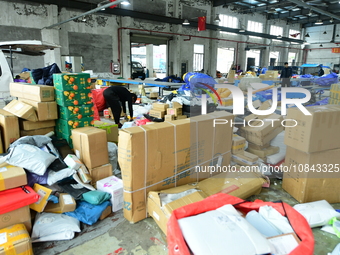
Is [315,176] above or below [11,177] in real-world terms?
below

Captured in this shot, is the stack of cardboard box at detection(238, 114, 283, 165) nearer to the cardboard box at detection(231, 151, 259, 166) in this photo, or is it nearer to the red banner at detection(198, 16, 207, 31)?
the cardboard box at detection(231, 151, 259, 166)

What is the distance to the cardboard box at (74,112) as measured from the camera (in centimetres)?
329

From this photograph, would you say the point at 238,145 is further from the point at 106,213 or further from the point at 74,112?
the point at 74,112

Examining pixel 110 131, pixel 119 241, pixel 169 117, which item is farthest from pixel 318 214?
pixel 169 117

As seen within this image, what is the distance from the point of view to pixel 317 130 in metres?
2.42

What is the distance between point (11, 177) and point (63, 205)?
52 centimetres

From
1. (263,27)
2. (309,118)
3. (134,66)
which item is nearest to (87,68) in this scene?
(134,66)

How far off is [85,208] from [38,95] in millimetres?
1758

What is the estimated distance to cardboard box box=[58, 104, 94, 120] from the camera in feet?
10.8

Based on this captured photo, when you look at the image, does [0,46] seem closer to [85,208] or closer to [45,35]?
[85,208]

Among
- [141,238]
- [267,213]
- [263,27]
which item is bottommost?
[141,238]

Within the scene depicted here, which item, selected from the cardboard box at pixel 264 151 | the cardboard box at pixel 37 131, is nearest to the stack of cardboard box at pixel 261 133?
the cardboard box at pixel 264 151

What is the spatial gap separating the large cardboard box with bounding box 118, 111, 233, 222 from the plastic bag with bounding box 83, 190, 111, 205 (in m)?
0.27

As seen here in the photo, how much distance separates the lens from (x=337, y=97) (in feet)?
15.7
